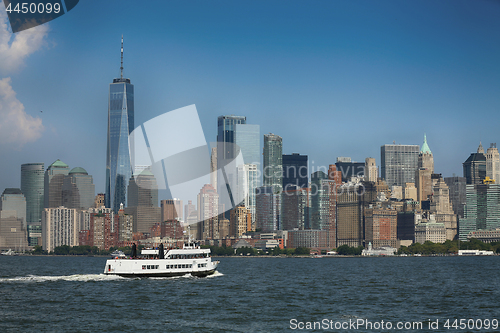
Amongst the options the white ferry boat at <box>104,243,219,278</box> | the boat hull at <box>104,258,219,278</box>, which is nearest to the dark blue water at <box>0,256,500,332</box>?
the boat hull at <box>104,258,219,278</box>

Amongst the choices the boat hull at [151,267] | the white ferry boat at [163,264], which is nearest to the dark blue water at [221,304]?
the boat hull at [151,267]

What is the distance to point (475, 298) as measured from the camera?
49.0 metres

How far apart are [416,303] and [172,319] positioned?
57.6 ft

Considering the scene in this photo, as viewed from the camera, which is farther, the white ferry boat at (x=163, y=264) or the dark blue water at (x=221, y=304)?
the white ferry boat at (x=163, y=264)

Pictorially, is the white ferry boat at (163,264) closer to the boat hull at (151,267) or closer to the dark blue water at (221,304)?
the boat hull at (151,267)

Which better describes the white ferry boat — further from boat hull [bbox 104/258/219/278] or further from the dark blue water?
the dark blue water

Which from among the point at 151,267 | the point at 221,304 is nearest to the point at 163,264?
the point at 151,267

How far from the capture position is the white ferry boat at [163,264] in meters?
59.7

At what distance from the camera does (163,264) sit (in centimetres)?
6078

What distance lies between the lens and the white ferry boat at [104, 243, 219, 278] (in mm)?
59719

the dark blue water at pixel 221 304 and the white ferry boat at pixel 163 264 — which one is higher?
the white ferry boat at pixel 163 264

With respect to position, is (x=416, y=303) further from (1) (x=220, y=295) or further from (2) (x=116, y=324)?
(2) (x=116, y=324)

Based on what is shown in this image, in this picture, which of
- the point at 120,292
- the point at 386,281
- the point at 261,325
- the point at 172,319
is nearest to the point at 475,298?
the point at 386,281

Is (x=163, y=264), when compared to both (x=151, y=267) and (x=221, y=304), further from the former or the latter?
(x=221, y=304)
